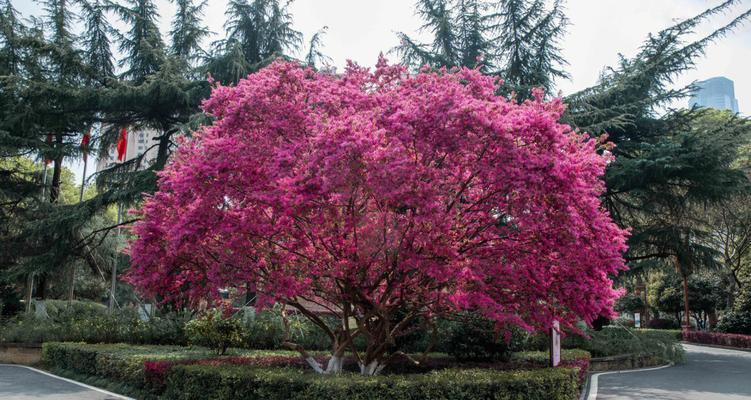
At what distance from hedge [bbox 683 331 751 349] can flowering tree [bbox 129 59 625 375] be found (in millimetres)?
22990

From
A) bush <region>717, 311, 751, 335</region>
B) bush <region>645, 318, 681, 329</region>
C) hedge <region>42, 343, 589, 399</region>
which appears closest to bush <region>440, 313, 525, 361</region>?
hedge <region>42, 343, 589, 399</region>

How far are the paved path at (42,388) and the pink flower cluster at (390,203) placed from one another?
3.76 metres

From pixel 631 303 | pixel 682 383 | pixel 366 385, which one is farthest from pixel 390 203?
pixel 631 303

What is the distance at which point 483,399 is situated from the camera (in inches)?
342

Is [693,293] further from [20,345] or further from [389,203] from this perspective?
[20,345]

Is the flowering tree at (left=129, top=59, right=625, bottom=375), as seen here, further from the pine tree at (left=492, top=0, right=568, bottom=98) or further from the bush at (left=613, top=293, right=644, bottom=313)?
the bush at (left=613, top=293, right=644, bottom=313)

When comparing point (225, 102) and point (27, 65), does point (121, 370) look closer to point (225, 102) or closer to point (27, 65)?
point (225, 102)

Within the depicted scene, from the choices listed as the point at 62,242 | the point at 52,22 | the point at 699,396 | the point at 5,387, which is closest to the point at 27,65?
the point at 52,22

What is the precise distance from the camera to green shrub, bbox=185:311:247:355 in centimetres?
1555

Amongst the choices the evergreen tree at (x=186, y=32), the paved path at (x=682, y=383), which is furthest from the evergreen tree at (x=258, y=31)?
the paved path at (x=682, y=383)

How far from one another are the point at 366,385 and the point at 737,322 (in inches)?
1128

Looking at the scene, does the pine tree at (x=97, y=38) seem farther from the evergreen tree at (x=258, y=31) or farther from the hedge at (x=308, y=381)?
the hedge at (x=308, y=381)

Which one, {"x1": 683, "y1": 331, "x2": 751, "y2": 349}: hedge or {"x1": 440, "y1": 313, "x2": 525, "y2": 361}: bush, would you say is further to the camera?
{"x1": 683, "y1": 331, "x2": 751, "y2": 349}: hedge

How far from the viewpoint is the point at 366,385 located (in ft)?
26.9
